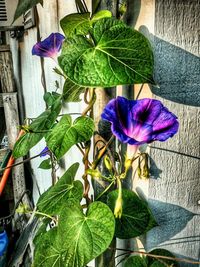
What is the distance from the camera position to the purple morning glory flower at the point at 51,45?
33.2 inches

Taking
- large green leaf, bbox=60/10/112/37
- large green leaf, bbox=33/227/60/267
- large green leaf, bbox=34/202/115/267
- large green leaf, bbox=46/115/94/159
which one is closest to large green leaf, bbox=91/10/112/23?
large green leaf, bbox=60/10/112/37

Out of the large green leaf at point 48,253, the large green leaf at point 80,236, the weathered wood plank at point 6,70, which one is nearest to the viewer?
the large green leaf at point 80,236

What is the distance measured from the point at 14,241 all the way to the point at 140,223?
2590 mm

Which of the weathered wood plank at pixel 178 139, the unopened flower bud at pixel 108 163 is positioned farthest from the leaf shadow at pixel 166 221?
the unopened flower bud at pixel 108 163

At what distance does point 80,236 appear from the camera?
601mm

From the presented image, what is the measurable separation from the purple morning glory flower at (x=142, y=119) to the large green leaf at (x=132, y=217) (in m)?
0.24

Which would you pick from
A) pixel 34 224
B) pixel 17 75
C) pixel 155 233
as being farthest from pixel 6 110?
pixel 155 233

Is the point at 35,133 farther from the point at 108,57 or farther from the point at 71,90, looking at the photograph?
the point at 108,57

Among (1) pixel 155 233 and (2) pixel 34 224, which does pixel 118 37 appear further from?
(2) pixel 34 224

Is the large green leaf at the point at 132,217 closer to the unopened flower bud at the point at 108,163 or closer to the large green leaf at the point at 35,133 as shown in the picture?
the unopened flower bud at the point at 108,163

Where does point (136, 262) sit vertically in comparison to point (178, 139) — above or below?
below

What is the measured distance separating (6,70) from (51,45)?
6.91ft

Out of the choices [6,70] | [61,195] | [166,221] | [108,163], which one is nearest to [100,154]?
[108,163]

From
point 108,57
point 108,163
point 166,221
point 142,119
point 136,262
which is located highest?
point 108,57
